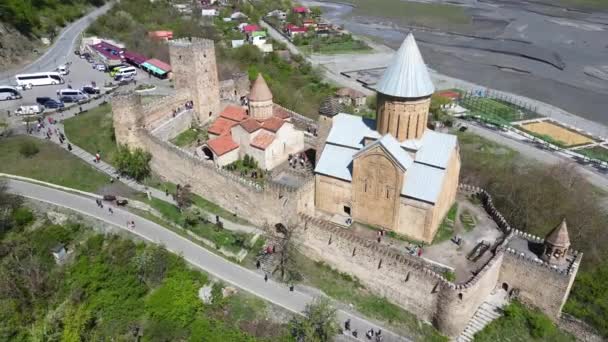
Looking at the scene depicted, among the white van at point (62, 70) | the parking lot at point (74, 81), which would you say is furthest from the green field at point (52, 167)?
A: the white van at point (62, 70)

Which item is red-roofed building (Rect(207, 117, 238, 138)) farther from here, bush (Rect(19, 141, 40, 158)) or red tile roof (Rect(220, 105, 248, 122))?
bush (Rect(19, 141, 40, 158))

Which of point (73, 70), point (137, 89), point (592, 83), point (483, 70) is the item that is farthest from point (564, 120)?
point (73, 70)

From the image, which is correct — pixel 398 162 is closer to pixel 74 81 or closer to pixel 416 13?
pixel 74 81

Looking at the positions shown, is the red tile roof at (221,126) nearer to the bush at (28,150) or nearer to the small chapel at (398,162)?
the small chapel at (398,162)

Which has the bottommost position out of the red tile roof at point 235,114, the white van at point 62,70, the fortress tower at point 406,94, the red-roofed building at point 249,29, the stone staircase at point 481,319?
the stone staircase at point 481,319

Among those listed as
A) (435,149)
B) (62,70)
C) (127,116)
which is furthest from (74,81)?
(435,149)
